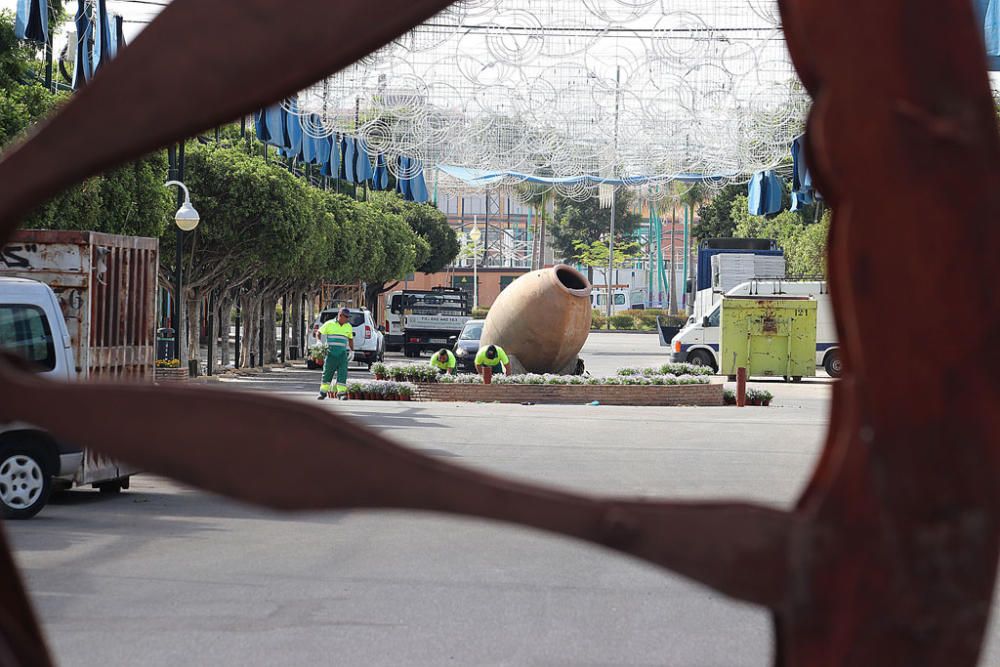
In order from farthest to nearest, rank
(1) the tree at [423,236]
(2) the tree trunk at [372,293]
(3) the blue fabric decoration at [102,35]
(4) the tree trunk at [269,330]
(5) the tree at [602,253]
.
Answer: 1. (5) the tree at [602,253]
2. (1) the tree at [423,236]
3. (2) the tree trunk at [372,293]
4. (4) the tree trunk at [269,330]
5. (3) the blue fabric decoration at [102,35]

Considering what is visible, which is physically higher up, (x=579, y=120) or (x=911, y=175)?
(x=579, y=120)

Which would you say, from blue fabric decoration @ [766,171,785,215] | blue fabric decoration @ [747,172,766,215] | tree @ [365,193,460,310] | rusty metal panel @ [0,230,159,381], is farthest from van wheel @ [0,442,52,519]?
tree @ [365,193,460,310]

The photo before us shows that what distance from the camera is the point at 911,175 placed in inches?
68.3

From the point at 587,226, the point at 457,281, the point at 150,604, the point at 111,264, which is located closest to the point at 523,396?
the point at 111,264

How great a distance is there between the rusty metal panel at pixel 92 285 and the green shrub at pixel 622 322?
6588cm

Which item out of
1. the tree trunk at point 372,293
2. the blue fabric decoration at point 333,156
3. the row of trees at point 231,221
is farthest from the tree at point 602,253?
the blue fabric decoration at point 333,156

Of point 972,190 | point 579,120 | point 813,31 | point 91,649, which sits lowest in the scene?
point 91,649

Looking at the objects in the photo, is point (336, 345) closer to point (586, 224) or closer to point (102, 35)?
point (102, 35)

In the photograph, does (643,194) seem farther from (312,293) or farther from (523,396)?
(523,396)

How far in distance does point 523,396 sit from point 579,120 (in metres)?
5.82

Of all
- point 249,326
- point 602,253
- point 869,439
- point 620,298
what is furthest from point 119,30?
point 620,298

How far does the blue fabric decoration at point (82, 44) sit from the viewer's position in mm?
21578

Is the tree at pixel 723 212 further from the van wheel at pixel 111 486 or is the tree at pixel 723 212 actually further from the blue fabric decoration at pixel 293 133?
the van wheel at pixel 111 486

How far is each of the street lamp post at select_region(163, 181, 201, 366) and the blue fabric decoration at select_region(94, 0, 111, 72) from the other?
266 cm
